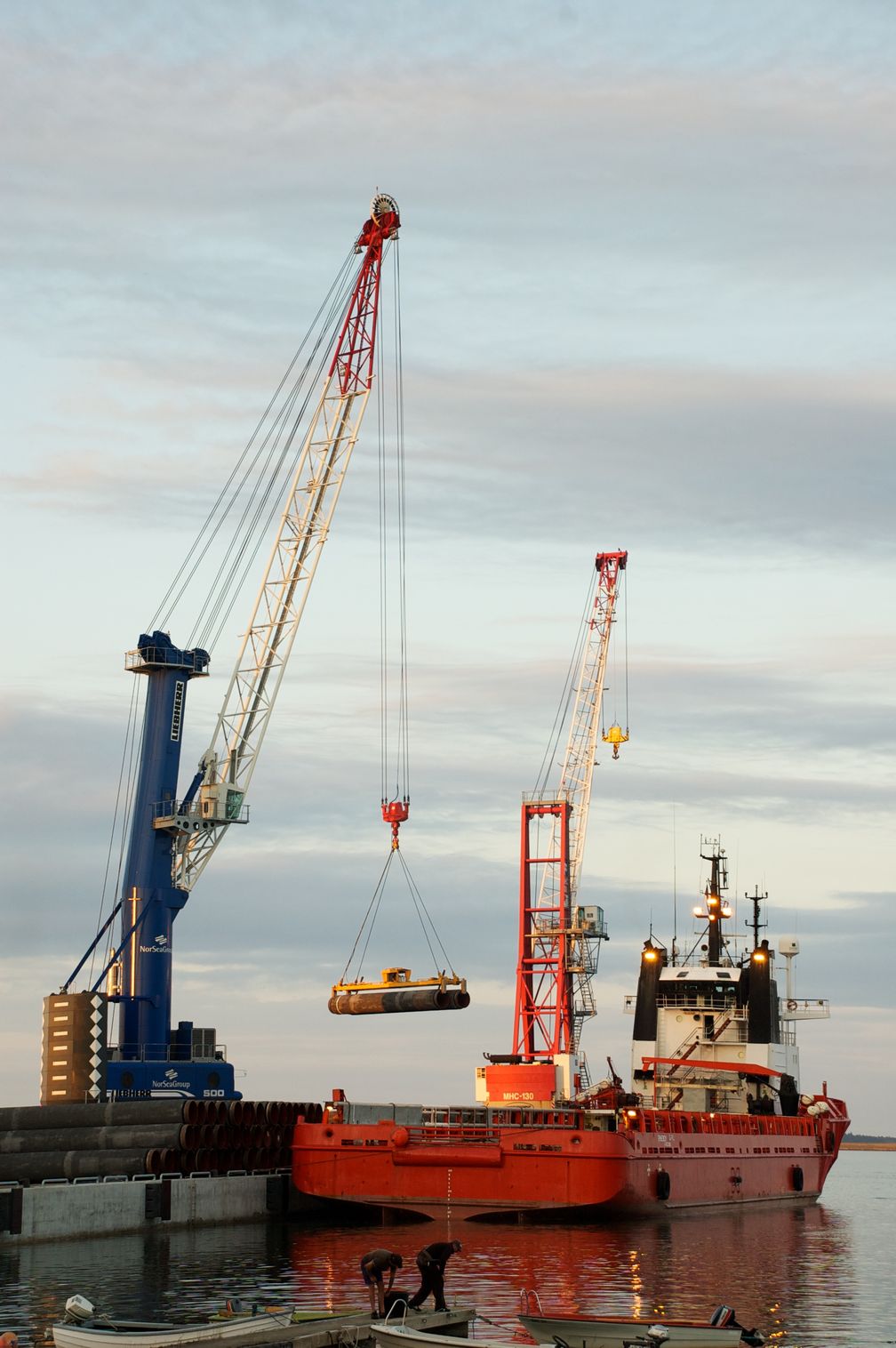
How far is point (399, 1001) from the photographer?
210 feet

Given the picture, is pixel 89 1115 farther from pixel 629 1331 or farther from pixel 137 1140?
pixel 629 1331

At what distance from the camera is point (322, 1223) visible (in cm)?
5631

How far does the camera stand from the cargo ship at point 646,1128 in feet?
170

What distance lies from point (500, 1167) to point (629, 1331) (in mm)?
21354

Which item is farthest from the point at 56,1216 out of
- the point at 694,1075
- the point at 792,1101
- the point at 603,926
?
the point at 603,926

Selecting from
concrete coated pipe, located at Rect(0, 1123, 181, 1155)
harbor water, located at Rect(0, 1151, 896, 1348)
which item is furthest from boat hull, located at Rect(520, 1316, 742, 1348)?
concrete coated pipe, located at Rect(0, 1123, 181, 1155)

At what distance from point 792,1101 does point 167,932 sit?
92.5 ft

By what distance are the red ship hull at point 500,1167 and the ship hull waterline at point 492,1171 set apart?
0.09 feet

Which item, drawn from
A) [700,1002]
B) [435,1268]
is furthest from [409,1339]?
[700,1002]

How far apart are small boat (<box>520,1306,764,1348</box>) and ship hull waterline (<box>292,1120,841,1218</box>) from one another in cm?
2029

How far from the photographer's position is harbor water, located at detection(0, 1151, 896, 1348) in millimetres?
37219

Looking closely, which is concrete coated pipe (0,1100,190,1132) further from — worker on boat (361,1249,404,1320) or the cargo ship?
worker on boat (361,1249,404,1320)

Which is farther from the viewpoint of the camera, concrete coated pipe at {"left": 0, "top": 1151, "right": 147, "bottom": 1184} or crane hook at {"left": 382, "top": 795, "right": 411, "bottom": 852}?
crane hook at {"left": 382, "top": 795, "right": 411, "bottom": 852}

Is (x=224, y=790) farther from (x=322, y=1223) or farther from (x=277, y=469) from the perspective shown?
(x=322, y=1223)
